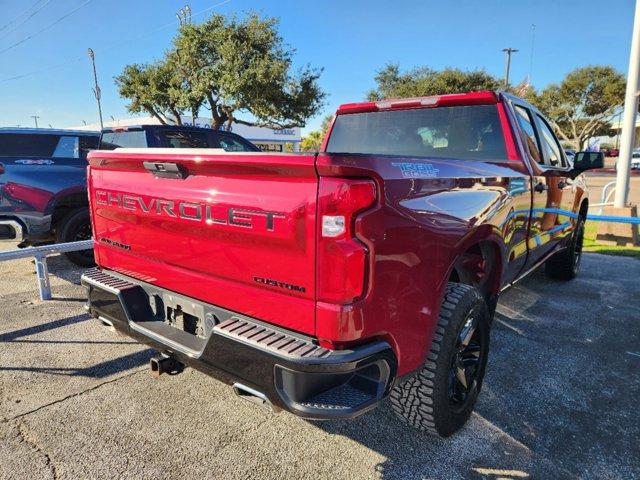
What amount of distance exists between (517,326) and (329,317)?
Answer: 3111mm

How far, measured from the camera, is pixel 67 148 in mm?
6133

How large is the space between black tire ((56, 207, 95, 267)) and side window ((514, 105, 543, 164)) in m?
5.31

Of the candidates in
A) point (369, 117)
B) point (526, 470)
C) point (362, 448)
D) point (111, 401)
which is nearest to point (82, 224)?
point (111, 401)

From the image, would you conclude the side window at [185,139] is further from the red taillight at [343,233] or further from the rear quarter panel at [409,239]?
the red taillight at [343,233]

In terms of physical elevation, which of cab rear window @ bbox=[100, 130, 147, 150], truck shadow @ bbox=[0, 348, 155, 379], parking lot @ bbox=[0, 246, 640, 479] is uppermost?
cab rear window @ bbox=[100, 130, 147, 150]

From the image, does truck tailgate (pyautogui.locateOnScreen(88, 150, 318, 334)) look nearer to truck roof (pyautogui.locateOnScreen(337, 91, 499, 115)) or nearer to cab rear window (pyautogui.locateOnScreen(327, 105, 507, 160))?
cab rear window (pyautogui.locateOnScreen(327, 105, 507, 160))

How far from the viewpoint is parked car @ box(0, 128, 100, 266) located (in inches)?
211

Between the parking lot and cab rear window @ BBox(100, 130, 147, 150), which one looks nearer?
the parking lot

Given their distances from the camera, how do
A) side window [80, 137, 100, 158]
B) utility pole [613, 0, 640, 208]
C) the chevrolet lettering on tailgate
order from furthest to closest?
utility pole [613, 0, 640, 208] < side window [80, 137, 100, 158] < the chevrolet lettering on tailgate

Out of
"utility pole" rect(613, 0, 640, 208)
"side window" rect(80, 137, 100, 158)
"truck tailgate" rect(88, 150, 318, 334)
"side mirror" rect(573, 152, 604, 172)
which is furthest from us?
"utility pole" rect(613, 0, 640, 208)

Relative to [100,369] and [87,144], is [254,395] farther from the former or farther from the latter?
[87,144]

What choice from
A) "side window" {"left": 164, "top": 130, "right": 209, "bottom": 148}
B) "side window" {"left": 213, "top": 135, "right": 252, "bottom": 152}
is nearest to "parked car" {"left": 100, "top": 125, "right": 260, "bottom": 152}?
"side window" {"left": 164, "top": 130, "right": 209, "bottom": 148}

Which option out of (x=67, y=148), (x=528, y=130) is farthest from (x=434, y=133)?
(x=67, y=148)

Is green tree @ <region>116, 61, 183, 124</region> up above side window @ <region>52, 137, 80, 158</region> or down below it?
above
